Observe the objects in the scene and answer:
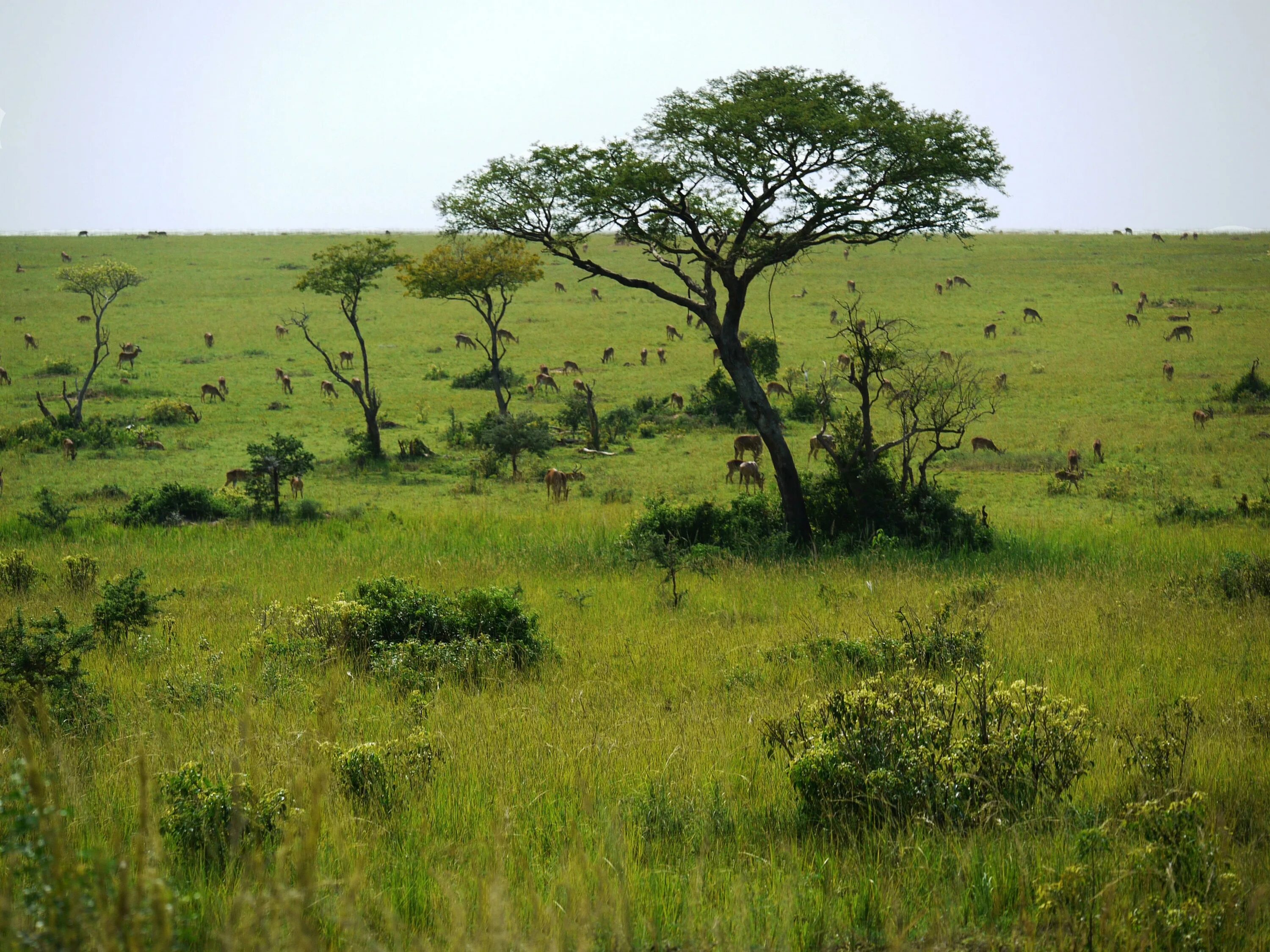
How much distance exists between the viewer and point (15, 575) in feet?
37.6

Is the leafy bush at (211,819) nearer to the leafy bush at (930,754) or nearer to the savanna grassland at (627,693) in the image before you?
the savanna grassland at (627,693)

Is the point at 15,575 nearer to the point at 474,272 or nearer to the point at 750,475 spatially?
the point at 750,475

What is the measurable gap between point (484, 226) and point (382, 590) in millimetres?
9082

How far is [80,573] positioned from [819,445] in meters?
17.0

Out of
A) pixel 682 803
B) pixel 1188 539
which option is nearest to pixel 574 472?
pixel 1188 539

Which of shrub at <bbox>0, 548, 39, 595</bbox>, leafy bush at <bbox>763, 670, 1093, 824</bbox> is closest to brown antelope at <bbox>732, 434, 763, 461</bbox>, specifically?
shrub at <bbox>0, 548, 39, 595</bbox>

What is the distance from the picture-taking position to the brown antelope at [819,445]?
1467 cm

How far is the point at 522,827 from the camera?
4.70 metres

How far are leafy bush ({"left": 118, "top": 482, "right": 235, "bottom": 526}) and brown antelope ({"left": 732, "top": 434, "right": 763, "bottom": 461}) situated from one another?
12540 millimetres

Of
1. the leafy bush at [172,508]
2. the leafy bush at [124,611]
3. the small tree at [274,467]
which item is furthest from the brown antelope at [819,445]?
the leafy bush at [172,508]

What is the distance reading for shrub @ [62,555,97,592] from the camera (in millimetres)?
11469

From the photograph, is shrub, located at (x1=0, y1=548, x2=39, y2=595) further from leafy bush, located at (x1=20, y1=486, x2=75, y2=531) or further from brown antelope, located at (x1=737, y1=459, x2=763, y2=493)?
brown antelope, located at (x1=737, y1=459, x2=763, y2=493)

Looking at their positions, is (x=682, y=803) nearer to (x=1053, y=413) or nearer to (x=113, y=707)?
(x=113, y=707)

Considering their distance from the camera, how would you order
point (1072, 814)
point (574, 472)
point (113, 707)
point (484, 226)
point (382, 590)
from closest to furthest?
point (1072, 814) < point (113, 707) < point (382, 590) < point (484, 226) < point (574, 472)
